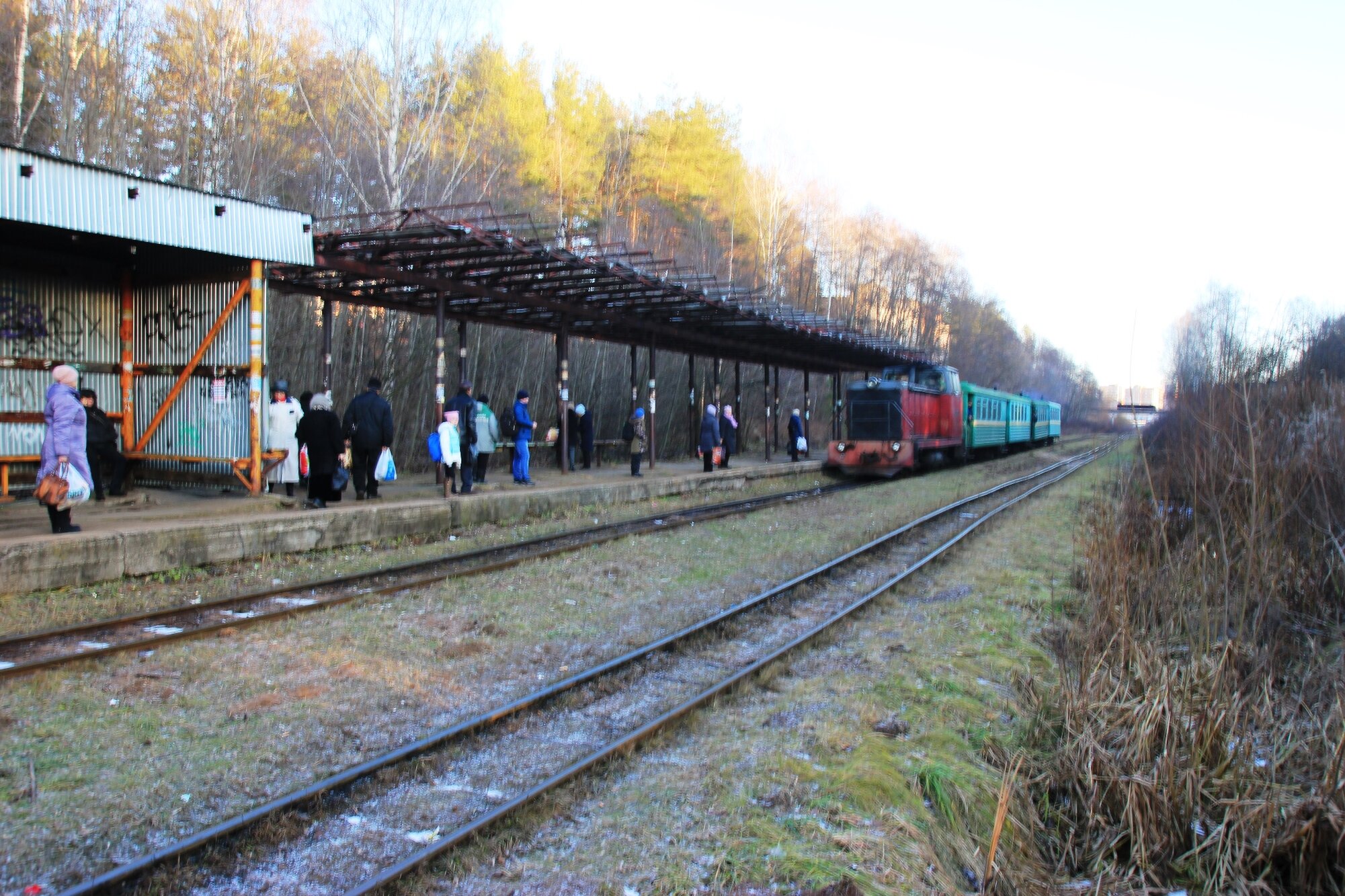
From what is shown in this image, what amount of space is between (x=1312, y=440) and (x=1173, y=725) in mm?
4923

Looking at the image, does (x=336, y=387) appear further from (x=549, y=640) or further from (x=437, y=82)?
(x=549, y=640)

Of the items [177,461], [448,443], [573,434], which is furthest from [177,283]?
[573,434]

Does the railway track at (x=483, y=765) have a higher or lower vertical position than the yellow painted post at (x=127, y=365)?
lower

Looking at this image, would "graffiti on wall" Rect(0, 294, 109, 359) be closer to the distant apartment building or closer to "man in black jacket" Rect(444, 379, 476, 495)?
"man in black jacket" Rect(444, 379, 476, 495)

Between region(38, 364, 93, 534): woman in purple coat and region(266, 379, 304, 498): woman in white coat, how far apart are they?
3.67 meters

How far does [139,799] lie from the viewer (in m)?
4.22

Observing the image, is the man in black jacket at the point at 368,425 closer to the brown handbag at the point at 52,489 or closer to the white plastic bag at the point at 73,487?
the white plastic bag at the point at 73,487

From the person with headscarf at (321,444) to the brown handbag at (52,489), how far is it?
135 inches

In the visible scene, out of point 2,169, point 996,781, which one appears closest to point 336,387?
point 2,169

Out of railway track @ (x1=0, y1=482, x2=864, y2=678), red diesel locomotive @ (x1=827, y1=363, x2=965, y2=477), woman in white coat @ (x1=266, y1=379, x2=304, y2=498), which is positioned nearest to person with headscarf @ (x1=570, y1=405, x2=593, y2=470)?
red diesel locomotive @ (x1=827, y1=363, x2=965, y2=477)

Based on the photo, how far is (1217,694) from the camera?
4.74m

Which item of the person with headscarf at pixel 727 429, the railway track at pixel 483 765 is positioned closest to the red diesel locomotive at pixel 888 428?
the person with headscarf at pixel 727 429

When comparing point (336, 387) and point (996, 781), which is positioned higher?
point (336, 387)

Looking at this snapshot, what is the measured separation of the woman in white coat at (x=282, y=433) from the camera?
12375 millimetres
